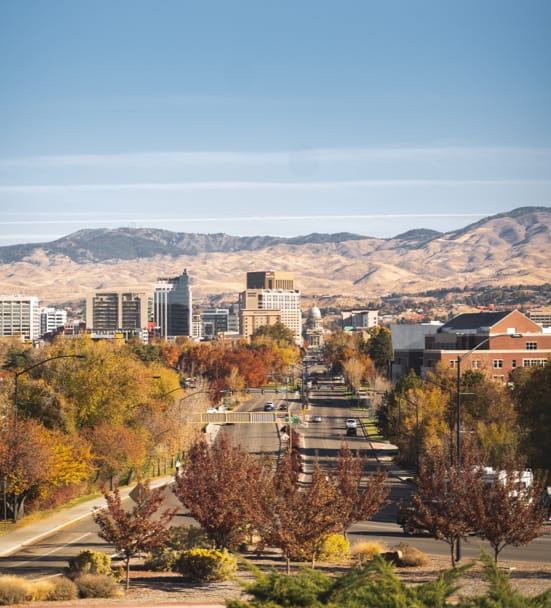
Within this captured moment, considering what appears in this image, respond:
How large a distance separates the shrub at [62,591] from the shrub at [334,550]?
9.46m

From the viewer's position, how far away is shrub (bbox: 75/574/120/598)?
30906mm

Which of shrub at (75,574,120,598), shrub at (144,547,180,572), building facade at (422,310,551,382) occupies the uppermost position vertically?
building facade at (422,310,551,382)

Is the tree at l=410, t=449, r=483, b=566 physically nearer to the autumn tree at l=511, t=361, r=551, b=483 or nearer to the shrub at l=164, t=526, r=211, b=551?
the shrub at l=164, t=526, r=211, b=551

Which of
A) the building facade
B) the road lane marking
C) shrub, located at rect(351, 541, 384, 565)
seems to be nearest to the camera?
shrub, located at rect(351, 541, 384, 565)

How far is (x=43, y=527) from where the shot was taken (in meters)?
48.0

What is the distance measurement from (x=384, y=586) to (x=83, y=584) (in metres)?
11.6

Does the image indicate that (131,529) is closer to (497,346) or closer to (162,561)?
(162,561)

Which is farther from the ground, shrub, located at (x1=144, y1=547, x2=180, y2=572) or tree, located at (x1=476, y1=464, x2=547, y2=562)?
tree, located at (x1=476, y1=464, x2=547, y2=562)

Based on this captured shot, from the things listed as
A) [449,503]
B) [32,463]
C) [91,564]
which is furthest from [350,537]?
[32,463]

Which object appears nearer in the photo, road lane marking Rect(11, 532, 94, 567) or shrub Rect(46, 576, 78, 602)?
shrub Rect(46, 576, 78, 602)

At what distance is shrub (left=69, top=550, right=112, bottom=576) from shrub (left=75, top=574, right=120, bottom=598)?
1.77m

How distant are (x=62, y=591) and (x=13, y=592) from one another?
59.4 inches

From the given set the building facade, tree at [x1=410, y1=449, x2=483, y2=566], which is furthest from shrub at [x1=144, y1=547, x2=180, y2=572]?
the building facade

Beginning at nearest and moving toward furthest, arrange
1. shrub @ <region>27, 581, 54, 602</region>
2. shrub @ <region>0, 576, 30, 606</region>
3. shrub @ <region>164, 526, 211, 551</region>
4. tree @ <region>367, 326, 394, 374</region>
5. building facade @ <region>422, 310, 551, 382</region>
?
1. shrub @ <region>0, 576, 30, 606</region>
2. shrub @ <region>27, 581, 54, 602</region>
3. shrub @ <region>164, 526, 211, 551</region>
4. building facade @ <region>422, 310, 551, 382</region>
5. tree @ <region>367, 326, 394, 374</region>
